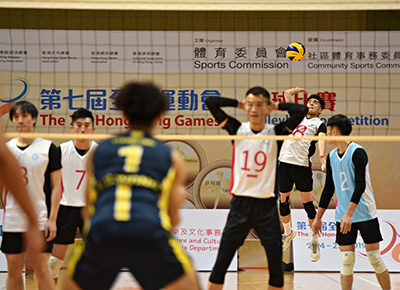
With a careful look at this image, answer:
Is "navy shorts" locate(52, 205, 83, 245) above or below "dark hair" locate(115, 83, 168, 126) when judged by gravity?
below

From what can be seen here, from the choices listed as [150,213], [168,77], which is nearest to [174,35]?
[168,77]

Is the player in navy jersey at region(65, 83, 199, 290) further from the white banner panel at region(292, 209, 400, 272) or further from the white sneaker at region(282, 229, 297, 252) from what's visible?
the white banner panel at region(292, 209, 400, 272)

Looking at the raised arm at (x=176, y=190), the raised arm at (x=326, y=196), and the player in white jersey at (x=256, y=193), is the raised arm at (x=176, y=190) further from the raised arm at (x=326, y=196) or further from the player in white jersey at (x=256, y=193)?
the raised arm at (x=326, y=196)

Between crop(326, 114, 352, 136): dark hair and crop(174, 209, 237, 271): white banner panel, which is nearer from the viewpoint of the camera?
crop(326, 114, 352, 136): dark hair

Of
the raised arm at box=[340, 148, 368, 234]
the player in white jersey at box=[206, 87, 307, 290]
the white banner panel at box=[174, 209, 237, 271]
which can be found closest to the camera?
the player in white jersey at box=[206, 87, 307, 290]

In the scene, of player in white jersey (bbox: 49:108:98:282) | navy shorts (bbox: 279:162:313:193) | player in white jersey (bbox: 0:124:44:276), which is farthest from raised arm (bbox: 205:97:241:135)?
player in white jersey (bbox: 0:124:44:276)

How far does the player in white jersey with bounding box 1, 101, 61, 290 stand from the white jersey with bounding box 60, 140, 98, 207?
80 centimetres

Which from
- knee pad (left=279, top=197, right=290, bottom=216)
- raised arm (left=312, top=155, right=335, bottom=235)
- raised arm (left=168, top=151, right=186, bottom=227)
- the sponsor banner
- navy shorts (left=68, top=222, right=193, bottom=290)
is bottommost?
knee pad (left=279, top=197, right=290, bottom=216)

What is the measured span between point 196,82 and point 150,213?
25.9 ft

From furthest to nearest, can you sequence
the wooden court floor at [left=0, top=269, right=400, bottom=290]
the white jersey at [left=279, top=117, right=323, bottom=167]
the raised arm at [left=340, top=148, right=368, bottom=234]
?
the white jersey at [left=279, top=117, right=323, bottom=167] → the wooden court floor at [left=0, top=269, right=400, bottom=290] → the raised arm at [left=340, top=148, right=368, bottom=234]

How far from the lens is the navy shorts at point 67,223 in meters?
6.18

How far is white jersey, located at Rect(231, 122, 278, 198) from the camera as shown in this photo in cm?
508

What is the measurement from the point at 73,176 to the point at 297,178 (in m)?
3.37

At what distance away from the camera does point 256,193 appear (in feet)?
16.6
